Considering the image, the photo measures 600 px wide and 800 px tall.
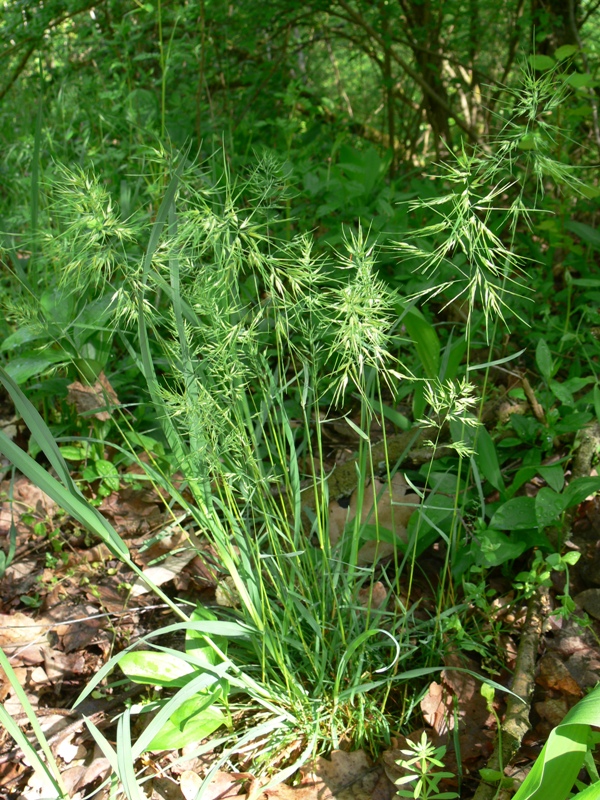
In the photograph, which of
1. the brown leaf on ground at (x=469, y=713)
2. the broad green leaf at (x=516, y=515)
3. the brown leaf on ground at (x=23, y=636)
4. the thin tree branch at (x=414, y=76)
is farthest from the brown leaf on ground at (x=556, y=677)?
the thin tree branch at (x=414, y=76)

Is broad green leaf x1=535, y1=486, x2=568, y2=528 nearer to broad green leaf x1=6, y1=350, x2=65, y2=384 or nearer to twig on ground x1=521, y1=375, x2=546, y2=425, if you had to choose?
twig on ground x1=521, y1=375, x2=546, y2=425

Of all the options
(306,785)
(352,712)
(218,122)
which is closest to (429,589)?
(352,712)

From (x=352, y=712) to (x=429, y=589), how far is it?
1.11ft

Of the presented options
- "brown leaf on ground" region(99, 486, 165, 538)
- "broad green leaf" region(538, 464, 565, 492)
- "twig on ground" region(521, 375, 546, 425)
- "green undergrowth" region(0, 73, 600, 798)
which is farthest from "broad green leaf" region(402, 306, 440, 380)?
"brown leaf on ground" region(99, 486, 165, 538)

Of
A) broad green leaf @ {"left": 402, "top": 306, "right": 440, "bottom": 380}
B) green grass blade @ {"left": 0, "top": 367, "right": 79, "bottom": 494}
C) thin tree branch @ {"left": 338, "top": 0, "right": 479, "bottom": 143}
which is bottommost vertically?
broad green leaf @ {"left": 402, "top": 306, "right": 440, "bottom": 380}

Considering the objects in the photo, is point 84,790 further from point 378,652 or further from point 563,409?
point 563,409

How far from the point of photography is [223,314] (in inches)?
39.9

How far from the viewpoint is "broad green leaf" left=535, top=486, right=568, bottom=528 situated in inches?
47.1

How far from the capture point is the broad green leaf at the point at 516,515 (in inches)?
48.8

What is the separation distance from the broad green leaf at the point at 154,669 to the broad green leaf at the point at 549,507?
2.07 ft

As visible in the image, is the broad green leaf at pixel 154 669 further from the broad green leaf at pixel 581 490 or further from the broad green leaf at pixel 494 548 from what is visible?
the broad green leaf at pixel 581 490

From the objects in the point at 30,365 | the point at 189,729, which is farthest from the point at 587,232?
the point at 189,729

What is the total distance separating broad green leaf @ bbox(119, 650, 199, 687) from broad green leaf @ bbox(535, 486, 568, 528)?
0.63 metres

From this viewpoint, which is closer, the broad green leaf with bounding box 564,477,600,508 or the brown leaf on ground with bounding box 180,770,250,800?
the brown leaf on ground with bounding box 180,770,250,800
